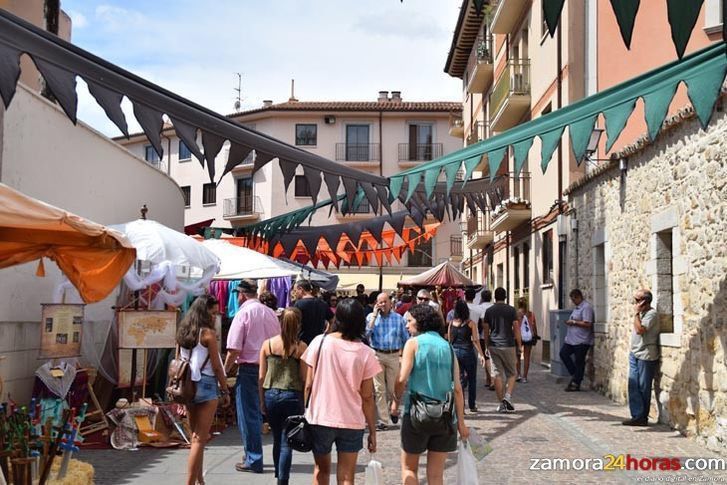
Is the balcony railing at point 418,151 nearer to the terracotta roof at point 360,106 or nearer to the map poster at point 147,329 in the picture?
the terracotta roof at point 360,106

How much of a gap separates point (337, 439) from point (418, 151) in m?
45.7

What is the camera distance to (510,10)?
24.8 meters

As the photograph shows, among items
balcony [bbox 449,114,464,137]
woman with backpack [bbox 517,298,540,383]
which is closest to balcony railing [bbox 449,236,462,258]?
balcony [bbox 449,114,464,137]

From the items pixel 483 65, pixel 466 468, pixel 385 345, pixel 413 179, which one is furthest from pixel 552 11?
pixel 483 65

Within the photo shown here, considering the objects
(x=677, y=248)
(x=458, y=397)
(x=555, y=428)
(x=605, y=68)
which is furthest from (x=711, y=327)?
(x=605, y=68)

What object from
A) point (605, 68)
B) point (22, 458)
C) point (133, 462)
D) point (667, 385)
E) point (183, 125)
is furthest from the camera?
point (605, 68)

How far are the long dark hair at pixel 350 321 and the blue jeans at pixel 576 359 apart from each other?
8771 mm

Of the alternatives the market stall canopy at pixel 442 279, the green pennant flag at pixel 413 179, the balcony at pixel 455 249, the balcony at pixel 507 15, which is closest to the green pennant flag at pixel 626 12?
the green pennant flag at pixel 413 179

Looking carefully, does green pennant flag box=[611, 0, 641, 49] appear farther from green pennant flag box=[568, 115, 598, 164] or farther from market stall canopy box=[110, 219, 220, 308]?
market stall canopy box=[110, 219, 220, 308]

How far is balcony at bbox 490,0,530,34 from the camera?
2411 cm

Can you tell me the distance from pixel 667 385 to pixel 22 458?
7.41m

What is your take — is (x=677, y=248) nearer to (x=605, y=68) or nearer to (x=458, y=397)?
(x=458, y=397)

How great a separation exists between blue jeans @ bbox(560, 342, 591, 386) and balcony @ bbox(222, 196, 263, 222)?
37.0 meters

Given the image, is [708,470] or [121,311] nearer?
[708,470]
